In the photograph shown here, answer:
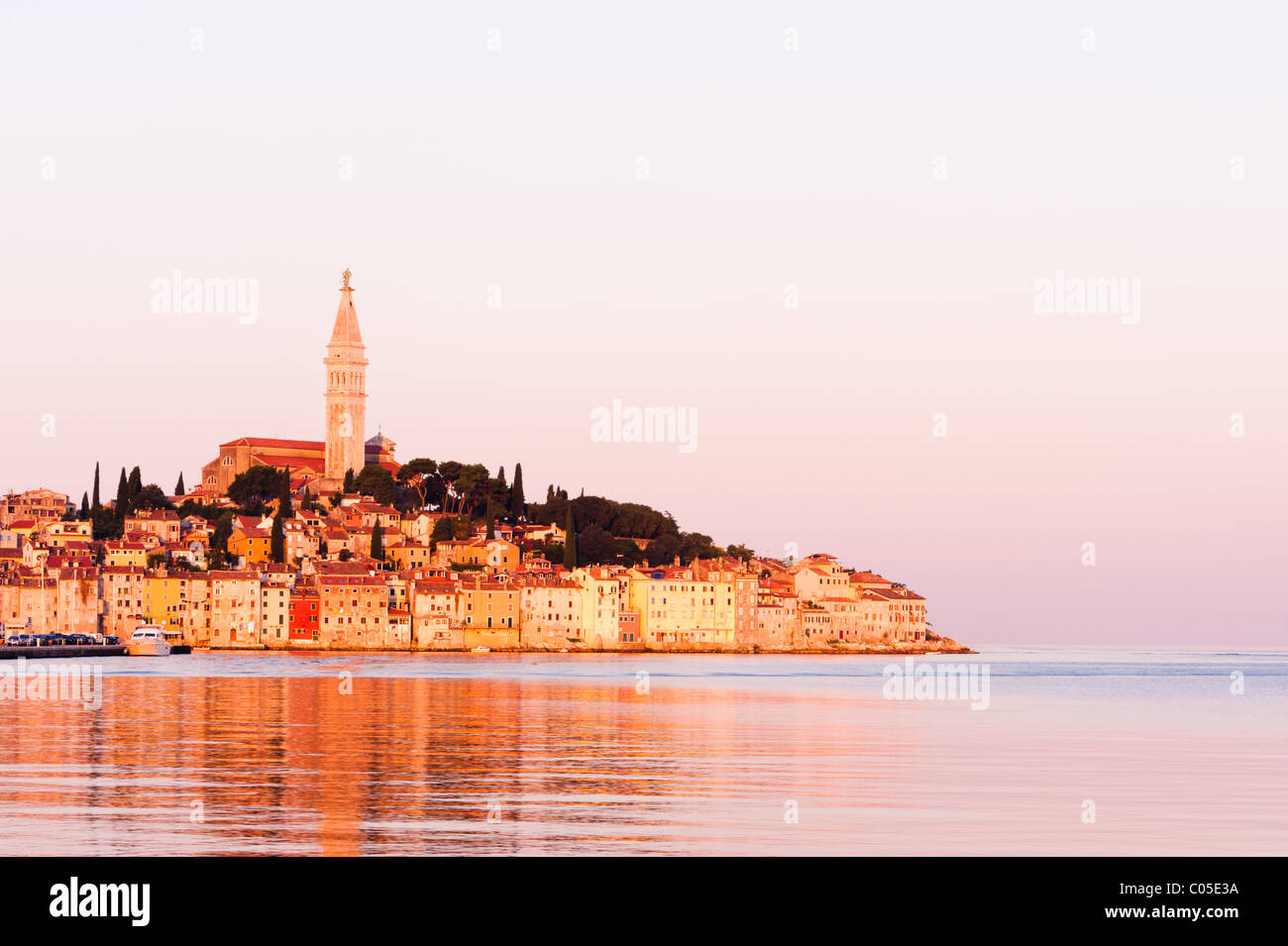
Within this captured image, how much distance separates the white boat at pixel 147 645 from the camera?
100 metres

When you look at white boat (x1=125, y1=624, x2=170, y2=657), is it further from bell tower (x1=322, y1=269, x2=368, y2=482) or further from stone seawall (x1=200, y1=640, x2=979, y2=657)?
bell tower (x1=322, y1=269, x2=368, y2=482)

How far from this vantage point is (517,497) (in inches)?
5379

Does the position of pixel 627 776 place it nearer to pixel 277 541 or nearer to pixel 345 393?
pixel 277 541

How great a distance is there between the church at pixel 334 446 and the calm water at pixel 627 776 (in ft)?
315

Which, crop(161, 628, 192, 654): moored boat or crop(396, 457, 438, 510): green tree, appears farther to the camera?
crop(396, 457, 438, 510): green tree

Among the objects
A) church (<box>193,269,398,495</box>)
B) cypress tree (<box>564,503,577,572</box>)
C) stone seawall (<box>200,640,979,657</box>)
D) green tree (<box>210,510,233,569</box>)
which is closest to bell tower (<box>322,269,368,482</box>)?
church (<box>193,269,398,495</box>)

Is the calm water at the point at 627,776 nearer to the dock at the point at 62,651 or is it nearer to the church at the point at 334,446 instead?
the dock at the point at 62,651

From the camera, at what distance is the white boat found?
100125mm

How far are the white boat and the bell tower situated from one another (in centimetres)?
4058

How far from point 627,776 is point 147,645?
82869 millimetres

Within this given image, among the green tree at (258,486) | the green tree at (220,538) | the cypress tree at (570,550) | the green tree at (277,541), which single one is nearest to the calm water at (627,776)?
the cypress tree at (570,550)
